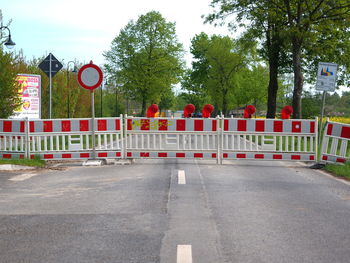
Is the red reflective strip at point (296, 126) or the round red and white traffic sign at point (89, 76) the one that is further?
the red reflective strip at point (296, 126)

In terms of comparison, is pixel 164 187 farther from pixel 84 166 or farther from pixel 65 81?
pixel 65 81

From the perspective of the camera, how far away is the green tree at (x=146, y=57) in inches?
2301

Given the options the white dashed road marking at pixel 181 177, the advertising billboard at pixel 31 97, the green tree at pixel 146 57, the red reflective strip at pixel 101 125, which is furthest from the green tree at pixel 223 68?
the white dashed road marking at pixel 181 177

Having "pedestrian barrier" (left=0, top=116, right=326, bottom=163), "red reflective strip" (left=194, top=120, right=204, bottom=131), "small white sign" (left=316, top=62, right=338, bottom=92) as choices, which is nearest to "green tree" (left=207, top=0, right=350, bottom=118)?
"small white sign" (left=316, top=62, right=338, bottom=92)

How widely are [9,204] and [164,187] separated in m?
2.63

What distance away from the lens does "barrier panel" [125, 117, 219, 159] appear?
1237 cm

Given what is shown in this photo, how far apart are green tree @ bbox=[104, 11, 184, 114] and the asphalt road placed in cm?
4913

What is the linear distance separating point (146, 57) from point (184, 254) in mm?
55818

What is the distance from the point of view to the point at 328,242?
4.88m

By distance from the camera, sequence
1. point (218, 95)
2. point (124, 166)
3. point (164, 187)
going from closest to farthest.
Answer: point (164, 187)
point (124, 166)
point (218, 95)

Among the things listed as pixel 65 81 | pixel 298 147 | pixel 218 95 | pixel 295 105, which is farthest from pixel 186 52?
pixel 298 147

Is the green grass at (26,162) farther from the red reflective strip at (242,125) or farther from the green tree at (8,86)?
the green tree at (8,86)

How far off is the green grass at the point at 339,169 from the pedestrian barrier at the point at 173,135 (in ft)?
2.79

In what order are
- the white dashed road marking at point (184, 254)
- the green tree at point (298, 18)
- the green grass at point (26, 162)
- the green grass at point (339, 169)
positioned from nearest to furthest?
the white dashed road marking at point (184, 254), the green grass at point (339, 169), the green grass at point (26, 162), the green tree at point (298, 18)
